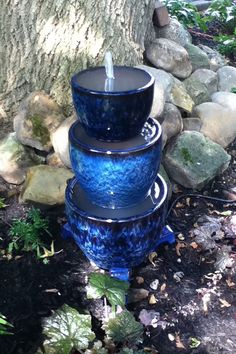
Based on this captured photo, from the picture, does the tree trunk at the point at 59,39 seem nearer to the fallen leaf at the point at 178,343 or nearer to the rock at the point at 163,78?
the rock at the point at 163,78

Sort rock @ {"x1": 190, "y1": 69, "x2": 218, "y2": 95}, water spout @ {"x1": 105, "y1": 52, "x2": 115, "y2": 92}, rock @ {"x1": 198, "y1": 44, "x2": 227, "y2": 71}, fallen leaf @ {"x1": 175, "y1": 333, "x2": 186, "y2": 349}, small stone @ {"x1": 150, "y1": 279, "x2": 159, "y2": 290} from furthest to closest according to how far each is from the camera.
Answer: rock @ {"x1": 198, "y1": 44, "x2": 227, "y2": 71} < rock @ {"x1": 190, "y1": 69, "x2": 218, "y2": 95} < small stone @ {"x1": 150, "y1": 279, "x2": 159, "y2": 290} < fallen leaf @ {"x1": 175, "y1": 333, "x2": 186, "y2": 349} < water spout @ {"x1": 105, "y1": 52, "x2": 115, "y2": 92}

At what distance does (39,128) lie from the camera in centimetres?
300

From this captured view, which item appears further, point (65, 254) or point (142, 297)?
point (65, 254)

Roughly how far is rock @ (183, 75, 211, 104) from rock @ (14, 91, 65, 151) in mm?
1048

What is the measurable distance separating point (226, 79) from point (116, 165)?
2.13m

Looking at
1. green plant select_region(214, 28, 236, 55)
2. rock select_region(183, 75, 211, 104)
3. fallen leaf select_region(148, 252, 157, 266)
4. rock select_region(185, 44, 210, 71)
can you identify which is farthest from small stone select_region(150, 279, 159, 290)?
green plant select_region(214, 28, 236, 55)

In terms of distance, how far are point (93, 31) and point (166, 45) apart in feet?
2.16

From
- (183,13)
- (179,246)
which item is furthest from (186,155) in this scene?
(183,13)

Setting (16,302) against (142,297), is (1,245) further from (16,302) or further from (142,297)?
(142,297)

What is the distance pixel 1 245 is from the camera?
2.77m

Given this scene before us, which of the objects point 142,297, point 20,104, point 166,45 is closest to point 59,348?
point 142,297

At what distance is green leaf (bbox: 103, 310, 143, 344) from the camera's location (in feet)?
7.18

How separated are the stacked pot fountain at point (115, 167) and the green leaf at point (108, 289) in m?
0.11

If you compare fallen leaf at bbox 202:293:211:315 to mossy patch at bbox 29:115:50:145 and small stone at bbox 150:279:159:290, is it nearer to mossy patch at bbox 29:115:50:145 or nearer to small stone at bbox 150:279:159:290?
small stone at bbox 150:279:159:290
